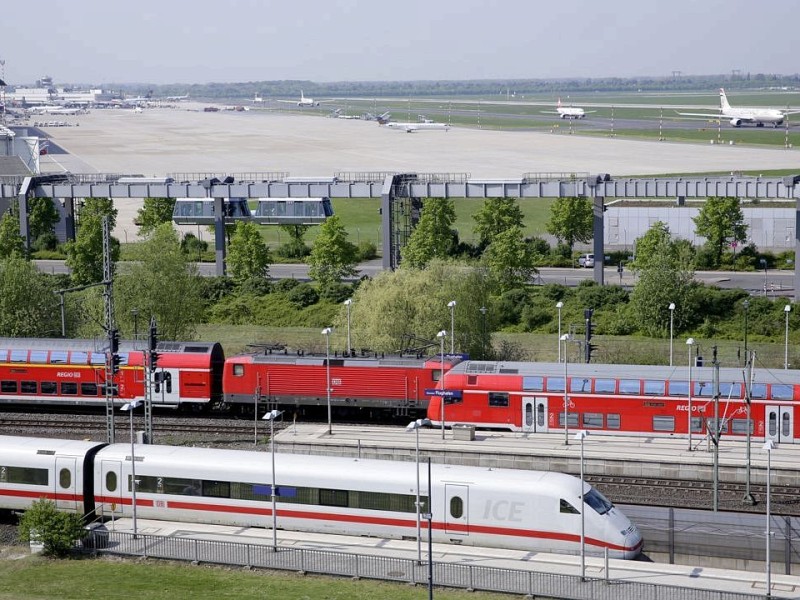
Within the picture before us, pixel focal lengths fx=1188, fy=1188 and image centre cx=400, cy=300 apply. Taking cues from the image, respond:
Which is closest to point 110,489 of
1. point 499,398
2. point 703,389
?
point 499,398

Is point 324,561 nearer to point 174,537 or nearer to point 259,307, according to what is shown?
point 174,537

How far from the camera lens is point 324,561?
97.3 feet

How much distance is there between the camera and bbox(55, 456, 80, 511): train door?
33.9m

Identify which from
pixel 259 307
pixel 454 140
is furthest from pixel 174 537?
pixel 454 140

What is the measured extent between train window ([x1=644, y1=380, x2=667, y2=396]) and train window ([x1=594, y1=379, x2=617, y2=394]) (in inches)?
44.1

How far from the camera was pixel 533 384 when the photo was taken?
142ft

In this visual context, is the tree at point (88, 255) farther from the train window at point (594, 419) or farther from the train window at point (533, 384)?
the train window at point (594, 419)

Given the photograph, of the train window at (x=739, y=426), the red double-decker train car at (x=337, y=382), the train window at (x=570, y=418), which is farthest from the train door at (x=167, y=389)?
the train window at (x=739, y=426)

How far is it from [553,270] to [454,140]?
361 ft

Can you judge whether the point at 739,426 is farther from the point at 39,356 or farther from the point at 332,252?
the point at 332,252

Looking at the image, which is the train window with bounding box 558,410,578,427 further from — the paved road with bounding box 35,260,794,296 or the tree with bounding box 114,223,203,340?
the paved road with bounding box 35,260,794,296

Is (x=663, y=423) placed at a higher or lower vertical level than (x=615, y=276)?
lower

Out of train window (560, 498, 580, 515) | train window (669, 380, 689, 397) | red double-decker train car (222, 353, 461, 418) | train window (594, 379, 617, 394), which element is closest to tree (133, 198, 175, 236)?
red double-decker train car (222, 353, 461, 418)

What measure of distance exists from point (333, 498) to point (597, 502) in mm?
7041
